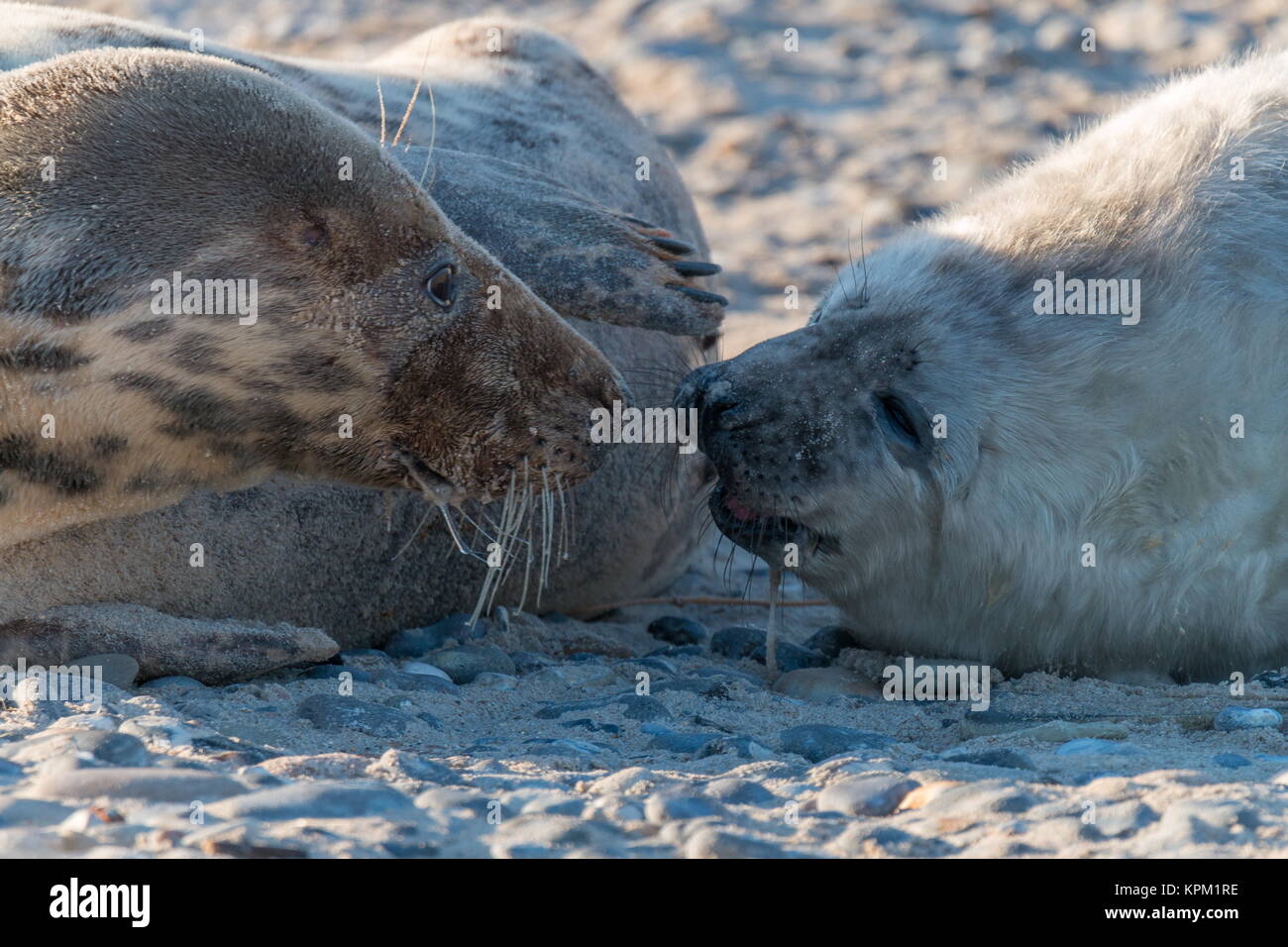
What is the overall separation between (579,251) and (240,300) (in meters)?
1.01

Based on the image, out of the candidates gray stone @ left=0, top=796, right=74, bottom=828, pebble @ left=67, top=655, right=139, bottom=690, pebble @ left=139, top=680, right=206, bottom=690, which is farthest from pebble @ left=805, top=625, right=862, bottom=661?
gray stone @ left=0, top=796, right=74, bottom=828

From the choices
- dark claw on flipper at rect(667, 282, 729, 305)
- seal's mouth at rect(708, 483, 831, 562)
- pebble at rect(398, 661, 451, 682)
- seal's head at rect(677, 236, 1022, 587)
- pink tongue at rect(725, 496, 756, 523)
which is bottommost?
pebble at rect(398, 661, 451, 682)

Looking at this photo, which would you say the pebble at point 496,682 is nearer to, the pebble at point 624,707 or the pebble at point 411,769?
the pebble at point 624,707

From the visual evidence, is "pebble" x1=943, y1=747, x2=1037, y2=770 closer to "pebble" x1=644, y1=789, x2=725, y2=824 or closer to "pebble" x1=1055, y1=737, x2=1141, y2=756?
"pebble" x1=1055, y1=737, x2=1141, y2=756

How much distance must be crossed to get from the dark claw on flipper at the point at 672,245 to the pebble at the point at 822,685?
3.42 ft

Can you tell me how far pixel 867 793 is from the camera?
2.27m

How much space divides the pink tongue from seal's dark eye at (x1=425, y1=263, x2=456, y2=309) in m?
0.70

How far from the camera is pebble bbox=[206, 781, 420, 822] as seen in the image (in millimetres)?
2096

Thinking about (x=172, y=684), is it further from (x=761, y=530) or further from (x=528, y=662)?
(x=761, y=530)

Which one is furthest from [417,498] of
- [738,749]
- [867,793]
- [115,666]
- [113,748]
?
[867,793]

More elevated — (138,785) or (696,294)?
(696,294)

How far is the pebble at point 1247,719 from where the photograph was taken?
2713 millimetres

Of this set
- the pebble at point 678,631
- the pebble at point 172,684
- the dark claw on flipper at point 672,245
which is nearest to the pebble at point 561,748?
the pebble at point 172,684

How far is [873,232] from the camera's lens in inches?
256
